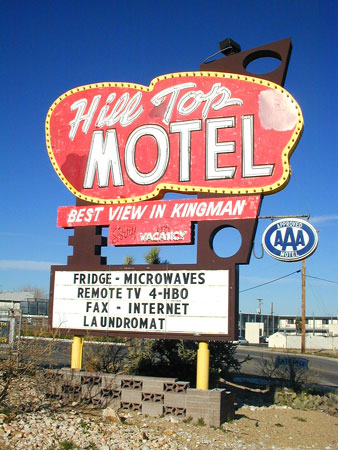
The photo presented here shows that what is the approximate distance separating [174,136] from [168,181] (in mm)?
1142

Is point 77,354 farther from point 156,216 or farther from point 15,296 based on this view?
point 15,296

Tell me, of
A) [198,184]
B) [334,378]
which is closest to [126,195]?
[198,184]

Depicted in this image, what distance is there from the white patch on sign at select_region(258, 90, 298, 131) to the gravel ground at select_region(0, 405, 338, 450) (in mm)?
6594

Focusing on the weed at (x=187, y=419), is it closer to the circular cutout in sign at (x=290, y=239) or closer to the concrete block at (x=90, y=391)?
the concrete block at (x=90, y=391)

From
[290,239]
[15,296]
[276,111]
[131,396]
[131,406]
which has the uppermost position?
[276,111]

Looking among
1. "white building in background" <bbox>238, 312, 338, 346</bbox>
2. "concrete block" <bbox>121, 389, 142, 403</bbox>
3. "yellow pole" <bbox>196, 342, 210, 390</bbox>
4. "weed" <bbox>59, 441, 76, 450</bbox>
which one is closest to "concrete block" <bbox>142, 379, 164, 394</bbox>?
"concrete block" <bbox>121, 389, 142, 403</bbox>

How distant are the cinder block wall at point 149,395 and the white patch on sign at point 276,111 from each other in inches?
236

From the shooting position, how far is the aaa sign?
37.9ft

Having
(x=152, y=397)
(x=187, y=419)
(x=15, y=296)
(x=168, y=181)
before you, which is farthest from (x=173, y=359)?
(x=15, y=296)

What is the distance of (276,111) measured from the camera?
38.2 ft

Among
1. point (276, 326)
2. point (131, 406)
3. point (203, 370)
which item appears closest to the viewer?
point (203, 370)

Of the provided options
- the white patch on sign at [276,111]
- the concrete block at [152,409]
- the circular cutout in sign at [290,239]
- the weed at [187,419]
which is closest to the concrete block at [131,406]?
the concrete block at [152,409]

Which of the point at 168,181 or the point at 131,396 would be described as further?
the point at 168,181

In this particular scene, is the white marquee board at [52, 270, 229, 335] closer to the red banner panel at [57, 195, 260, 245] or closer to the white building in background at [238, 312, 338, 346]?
the red banner panel at [57, 195, 260, 245]
